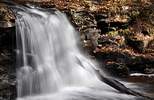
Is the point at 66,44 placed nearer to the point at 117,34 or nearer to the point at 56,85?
the point at 56,85

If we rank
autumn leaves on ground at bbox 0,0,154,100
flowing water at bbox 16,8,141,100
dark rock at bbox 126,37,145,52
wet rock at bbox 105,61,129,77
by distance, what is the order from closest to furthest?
flowing water at bbox 16,8,141,100
wet rock at bbox 105,61,129,77
autumn leaves on ground at bbox 0,0,154,100
dark rock at bbox 126,37,145,52

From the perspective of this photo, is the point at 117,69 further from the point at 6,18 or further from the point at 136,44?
the point at 6,18

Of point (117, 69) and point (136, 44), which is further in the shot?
point (136, 44)

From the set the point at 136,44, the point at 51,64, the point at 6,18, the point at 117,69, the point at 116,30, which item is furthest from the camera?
the point at 116,30

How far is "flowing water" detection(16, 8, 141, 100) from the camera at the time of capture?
1101 centimetres

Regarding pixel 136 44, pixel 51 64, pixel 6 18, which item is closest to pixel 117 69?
pixel 136 44

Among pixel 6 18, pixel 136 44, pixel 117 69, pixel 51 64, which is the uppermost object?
pixel 6 18

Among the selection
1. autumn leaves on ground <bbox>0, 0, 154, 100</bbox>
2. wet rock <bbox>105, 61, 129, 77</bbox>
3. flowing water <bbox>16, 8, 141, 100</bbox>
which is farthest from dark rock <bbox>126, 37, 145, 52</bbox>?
flowing water <bbox>16, 8, 141, 100</bbox>

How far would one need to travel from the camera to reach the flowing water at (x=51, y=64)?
1101 cm

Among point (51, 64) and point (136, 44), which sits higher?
point (136, 44)

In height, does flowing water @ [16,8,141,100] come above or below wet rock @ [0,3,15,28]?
below

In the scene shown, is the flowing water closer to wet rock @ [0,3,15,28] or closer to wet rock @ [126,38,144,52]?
wet rock @ [0,3,15,28]

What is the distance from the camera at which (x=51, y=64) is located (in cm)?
1212

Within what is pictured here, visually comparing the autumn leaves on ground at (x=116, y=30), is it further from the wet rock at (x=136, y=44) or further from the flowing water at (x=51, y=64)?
the flowing water at (x=51, y=64)
